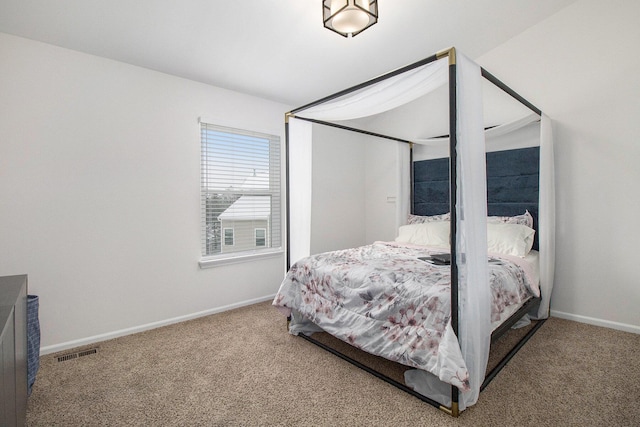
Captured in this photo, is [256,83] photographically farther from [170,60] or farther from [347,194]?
[347,194]

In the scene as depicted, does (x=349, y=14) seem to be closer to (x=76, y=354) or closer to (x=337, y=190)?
(x=337, y=190)

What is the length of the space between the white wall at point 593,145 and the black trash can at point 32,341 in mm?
4340

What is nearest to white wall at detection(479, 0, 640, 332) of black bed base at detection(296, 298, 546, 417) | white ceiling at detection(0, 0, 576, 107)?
white ceiling at detection(0, 0, 576, 107)

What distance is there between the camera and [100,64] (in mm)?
2580

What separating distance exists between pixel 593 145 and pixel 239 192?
3549 millimetres

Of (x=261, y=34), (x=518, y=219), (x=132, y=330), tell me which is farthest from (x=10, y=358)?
(x=518, y=219)

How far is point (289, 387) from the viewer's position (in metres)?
1.94

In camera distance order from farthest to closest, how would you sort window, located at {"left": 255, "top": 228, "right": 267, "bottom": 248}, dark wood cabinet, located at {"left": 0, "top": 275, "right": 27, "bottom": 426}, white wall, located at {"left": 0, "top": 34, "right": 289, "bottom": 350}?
window, located at {"left": 255, "top": 228, "right": 267, "bottom": 248}, white wall, located at {"left": 0, "top": 34, "right": 289, "bottom": 350}, dark wood cabinet, located at {"left": 0, "top": 275, "right": 27, "bottom": 426}

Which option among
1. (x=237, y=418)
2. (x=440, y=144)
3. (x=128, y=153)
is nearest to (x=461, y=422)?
(x=237, y=418)

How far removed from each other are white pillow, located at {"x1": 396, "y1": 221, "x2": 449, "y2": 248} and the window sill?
1.54 meters

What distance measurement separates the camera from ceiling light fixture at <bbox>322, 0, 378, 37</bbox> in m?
1.76

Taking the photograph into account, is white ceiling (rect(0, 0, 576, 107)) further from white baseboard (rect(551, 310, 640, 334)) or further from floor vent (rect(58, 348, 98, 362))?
white baseboard (rect(551, 310, 640, 334))

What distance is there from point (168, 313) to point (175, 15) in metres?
2.57

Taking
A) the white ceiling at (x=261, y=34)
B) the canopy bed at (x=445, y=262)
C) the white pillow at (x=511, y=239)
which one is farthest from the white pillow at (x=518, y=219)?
the white ceiling at (x=261, y=34)
